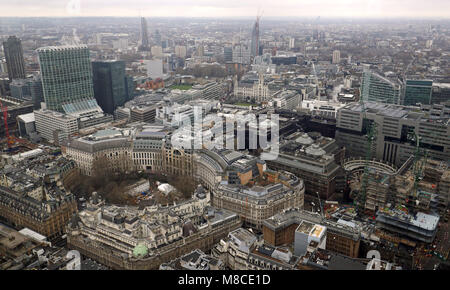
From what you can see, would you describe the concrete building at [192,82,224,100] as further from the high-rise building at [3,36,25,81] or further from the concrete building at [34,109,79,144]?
the high-rise building at [3,36,25,81]

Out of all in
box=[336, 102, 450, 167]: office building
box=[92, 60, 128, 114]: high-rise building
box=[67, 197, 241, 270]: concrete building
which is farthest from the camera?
box=[92, 60, 128, 114]: high-rise building

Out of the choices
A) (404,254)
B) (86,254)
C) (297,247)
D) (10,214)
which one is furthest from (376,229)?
(10,214)

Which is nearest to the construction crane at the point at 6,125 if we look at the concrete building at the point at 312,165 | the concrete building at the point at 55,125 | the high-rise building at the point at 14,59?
the concrete building at the point at 55,125

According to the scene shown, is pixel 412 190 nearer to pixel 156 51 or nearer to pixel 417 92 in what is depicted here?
pixel 417 92

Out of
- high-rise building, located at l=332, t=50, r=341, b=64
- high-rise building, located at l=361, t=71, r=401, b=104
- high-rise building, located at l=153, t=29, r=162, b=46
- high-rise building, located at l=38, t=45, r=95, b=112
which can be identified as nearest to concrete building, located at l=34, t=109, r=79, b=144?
high-rise building, located at l=38, t=45, r=95, b=112
